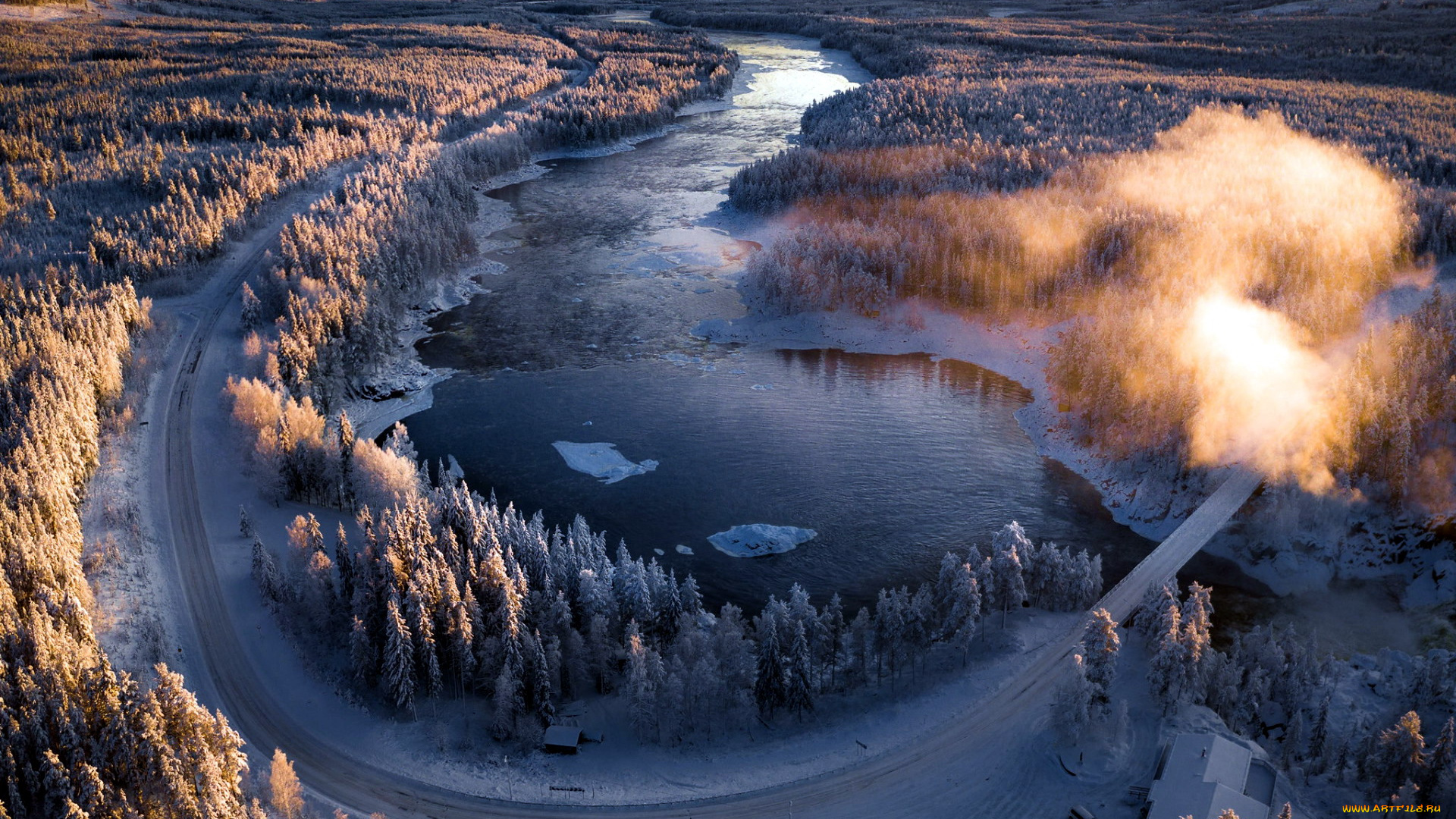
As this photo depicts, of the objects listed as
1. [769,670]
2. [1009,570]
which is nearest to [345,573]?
[769,670]

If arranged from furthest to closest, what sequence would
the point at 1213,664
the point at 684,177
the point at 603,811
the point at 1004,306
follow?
the point at 684,177 → the point at 1004,306 → the point at 1213,664 → the point at 603,811

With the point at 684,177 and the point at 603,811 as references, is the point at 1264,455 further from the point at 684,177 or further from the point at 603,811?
the point at 684,177

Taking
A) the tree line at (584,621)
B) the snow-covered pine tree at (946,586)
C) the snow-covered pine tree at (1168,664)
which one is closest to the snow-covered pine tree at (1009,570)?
the tree line at (584,621)

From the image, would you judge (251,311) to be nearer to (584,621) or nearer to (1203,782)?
(584,621)

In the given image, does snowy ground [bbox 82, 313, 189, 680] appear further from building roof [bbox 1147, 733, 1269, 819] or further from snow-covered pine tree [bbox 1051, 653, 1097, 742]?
A: building roof [bbox 1147, 733, 1269, 819]

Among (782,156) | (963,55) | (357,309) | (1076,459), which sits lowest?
(1076,459)

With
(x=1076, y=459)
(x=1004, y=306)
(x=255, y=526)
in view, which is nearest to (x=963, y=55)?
(x=1004, y=306)

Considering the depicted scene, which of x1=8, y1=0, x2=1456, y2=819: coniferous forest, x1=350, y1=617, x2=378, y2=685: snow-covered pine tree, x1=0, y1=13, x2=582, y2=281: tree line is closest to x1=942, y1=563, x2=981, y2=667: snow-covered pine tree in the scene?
x1=8, y1=0, x2=1456, y2=819: coniferous forest
